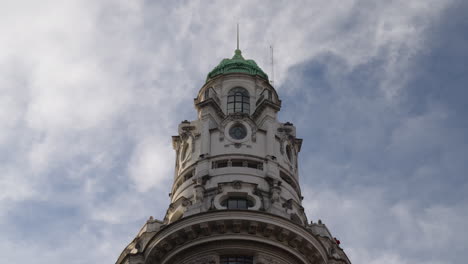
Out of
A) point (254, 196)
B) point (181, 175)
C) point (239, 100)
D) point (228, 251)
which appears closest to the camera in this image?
point (228, 251)

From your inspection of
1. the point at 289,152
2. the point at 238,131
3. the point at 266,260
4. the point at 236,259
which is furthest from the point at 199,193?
the point at 289,152

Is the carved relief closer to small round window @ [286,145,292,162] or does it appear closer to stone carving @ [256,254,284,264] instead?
stone carving @ [256,254,284,264]

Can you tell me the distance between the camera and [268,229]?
49500 millimetres

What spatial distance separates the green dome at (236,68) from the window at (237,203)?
17.2 m

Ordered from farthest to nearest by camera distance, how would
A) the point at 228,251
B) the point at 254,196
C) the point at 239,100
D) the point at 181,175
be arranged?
the point at 239,100 < the point at 181,175 < the point at 254,196 < the point at 228,251

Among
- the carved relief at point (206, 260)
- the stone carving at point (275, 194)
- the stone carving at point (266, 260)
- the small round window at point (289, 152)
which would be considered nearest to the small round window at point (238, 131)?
the small round window at point (289, 152)

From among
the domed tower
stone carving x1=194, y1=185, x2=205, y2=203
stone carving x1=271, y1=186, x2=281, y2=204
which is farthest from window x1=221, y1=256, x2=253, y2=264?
stone carving x1=271, y1=186, x2=281, y2=204

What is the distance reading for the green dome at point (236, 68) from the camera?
68812 mm

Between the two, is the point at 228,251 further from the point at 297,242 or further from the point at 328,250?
the point at 328,250

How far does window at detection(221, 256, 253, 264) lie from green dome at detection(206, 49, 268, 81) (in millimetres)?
23347

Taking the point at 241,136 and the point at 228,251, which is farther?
the point at 241,136

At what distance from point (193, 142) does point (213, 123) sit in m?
2.77

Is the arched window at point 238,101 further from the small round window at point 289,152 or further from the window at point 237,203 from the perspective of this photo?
the window at point 237,203

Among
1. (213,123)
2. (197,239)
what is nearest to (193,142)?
(213,123)
